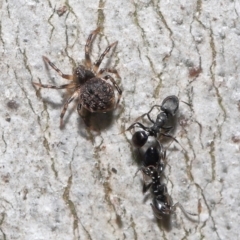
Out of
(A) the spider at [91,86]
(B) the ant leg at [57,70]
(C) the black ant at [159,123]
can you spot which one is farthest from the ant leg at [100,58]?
(C) the black ant at [159,123]

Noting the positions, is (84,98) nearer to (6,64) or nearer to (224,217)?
(6,64)

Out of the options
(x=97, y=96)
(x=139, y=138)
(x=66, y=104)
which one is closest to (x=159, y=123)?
(x=139, y=138)

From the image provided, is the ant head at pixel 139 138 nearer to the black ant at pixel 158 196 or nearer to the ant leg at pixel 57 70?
the black ant at pixel 158 196

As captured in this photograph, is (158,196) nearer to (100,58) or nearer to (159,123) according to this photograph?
(159,123)

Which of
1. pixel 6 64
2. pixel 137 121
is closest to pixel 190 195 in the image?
pixel 137 121

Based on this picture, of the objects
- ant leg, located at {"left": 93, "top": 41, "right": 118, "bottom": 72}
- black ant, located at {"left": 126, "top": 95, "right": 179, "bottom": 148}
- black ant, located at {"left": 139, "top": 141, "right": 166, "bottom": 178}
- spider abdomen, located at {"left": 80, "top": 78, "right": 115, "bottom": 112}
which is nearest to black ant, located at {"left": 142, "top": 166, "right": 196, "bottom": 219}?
black ant, located at {"left": 139, "top": 141, "right": 166, "bottom": 178}

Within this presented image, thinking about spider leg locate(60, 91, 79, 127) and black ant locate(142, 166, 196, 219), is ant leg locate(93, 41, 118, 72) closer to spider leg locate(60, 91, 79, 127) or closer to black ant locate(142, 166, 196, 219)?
spider leg locate(60, 91, 79, 127)

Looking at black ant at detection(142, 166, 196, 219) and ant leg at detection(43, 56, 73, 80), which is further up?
ant leg at detection(43, 56, 73, 80)
